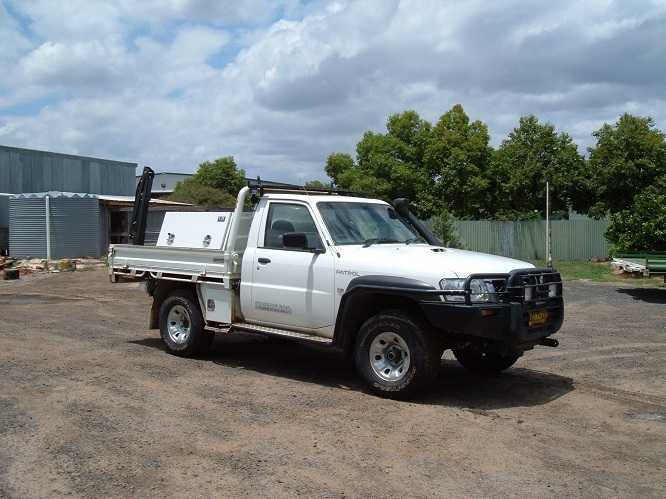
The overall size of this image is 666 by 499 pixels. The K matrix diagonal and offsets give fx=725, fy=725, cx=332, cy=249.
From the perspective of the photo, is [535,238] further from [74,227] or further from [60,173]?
[60,173]

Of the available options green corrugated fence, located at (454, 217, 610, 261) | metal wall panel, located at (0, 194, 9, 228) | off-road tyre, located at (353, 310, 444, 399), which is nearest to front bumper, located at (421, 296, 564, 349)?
off-road tyre, located at (353, 310, 444, 399)

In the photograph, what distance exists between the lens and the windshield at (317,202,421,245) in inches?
316

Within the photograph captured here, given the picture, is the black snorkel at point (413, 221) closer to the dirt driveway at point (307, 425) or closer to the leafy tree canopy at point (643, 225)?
the dirt driveway at point (307, 425)

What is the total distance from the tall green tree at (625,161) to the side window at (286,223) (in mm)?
23174

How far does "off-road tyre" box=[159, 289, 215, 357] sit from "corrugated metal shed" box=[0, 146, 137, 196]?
3002 centimetres

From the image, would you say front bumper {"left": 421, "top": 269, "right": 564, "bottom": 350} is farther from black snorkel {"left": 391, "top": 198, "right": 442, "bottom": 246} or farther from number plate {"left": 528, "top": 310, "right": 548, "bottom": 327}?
black snorkel {"left": 391, "top": 198, "right": 442, "bottom": 246}

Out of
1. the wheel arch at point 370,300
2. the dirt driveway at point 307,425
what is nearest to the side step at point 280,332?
the wheel arch at point 370,300

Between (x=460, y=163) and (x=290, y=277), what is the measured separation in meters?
29.9

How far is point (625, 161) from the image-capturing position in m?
28.4

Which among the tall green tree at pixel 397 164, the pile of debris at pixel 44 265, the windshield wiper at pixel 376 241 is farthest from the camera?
the tall green tree at pixel 397 164

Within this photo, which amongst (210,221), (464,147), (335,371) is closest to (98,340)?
(210,221)

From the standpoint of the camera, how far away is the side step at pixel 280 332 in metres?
7.74

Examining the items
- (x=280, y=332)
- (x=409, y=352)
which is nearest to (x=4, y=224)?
(x=280, y=332)

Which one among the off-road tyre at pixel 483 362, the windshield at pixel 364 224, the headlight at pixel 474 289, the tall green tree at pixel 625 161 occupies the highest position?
the tall green tree at pixel 625 161
